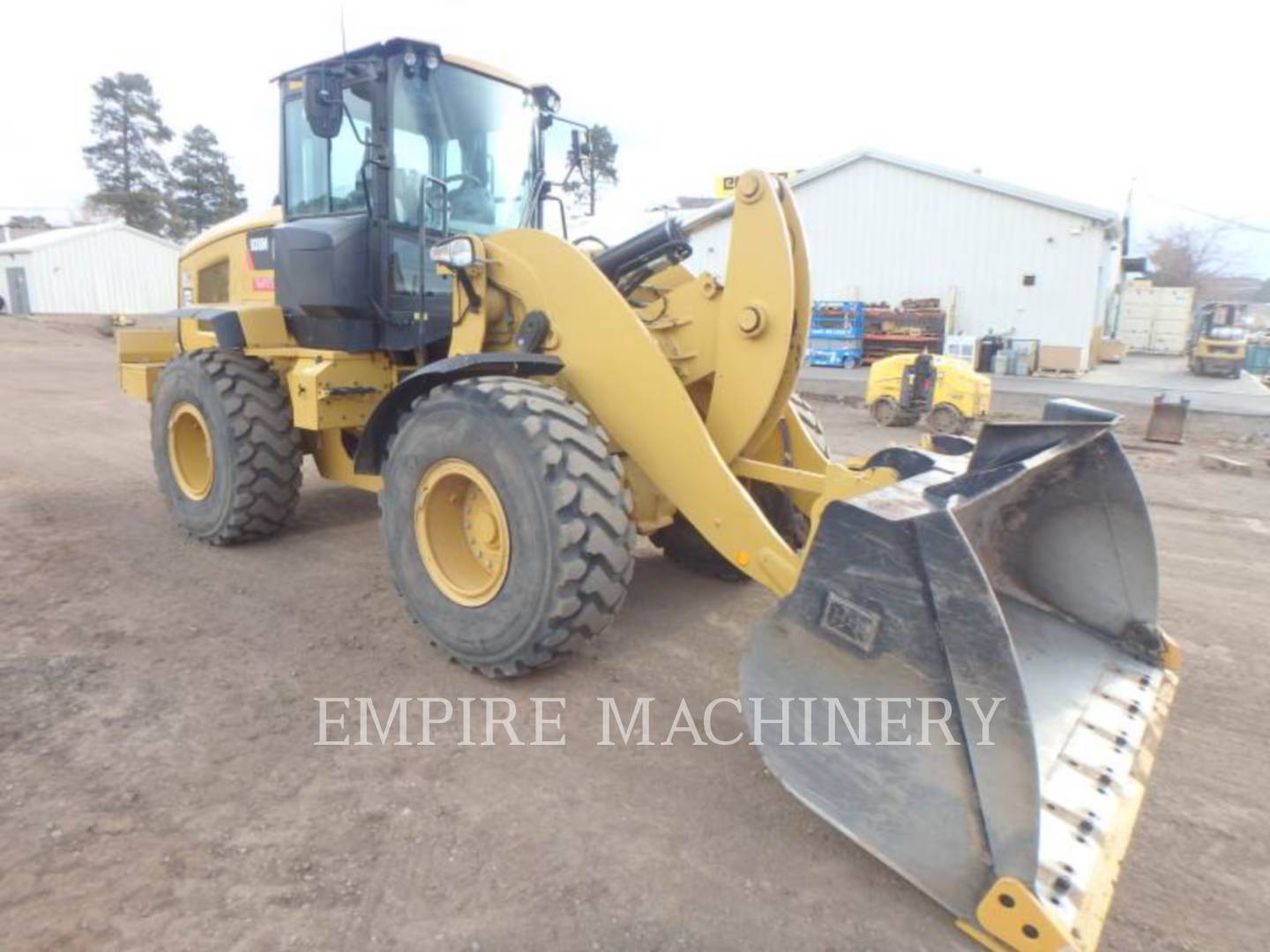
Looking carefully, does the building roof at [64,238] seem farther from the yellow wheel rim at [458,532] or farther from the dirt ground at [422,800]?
the yellow wheel rim at [458,532]

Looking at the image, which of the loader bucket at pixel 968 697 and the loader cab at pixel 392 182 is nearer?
the loader bucket at pixel 968 697

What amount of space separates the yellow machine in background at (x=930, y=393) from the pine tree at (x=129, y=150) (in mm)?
42881

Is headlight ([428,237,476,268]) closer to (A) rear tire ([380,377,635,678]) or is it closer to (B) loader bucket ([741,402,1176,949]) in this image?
(A) rear tire ([380,377,635,678])

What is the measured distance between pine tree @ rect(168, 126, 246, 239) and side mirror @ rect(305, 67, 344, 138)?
1755 inches

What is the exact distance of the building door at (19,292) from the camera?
110 feet

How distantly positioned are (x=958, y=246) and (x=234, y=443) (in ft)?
62.3

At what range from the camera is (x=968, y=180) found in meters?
19.1

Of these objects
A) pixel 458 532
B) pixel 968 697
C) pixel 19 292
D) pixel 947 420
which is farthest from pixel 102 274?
pixel 968 697

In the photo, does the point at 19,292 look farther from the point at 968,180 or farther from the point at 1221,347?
the point at 1221,347

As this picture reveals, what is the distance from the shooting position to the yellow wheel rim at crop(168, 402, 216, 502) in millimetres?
5281

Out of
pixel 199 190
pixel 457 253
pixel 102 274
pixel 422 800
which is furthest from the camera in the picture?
pixel 199 190

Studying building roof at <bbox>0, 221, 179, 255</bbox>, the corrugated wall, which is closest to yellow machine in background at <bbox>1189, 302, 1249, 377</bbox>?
the corrugated wall

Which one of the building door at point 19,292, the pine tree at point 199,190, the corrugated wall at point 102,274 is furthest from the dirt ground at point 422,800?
the pine tree at point 199,190

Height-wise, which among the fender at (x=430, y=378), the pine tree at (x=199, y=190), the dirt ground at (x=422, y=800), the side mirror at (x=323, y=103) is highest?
the pine tree at (x=199, y=190)
